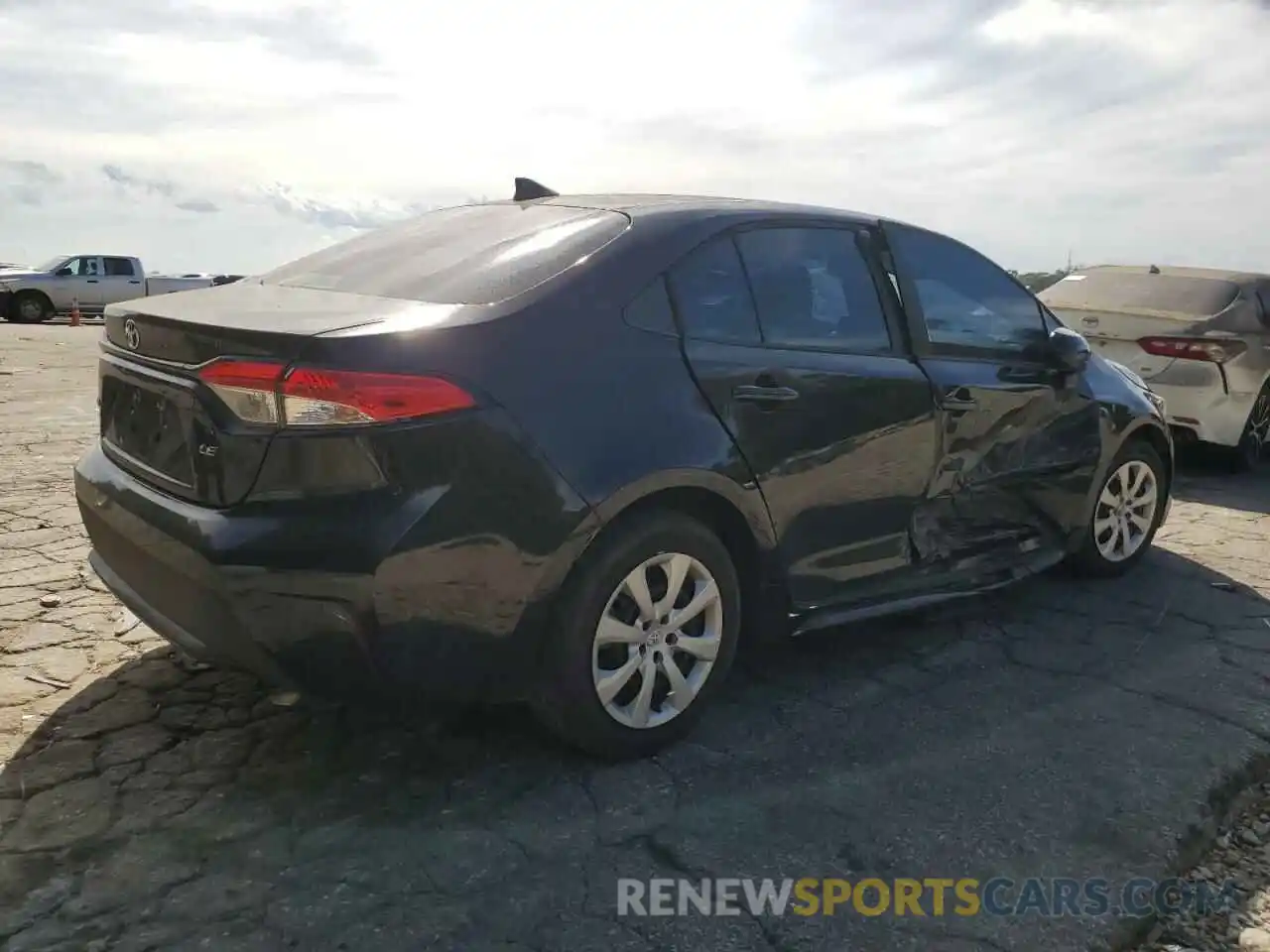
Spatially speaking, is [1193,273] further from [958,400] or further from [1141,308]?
[958,400]

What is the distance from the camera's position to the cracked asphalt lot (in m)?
2.35

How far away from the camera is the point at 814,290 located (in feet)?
11.4

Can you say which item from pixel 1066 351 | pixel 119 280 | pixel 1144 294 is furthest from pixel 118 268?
pixel 1066 351

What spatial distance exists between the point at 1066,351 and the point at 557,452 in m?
2.54

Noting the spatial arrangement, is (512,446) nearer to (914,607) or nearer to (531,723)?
(531,723)

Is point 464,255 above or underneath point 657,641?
above

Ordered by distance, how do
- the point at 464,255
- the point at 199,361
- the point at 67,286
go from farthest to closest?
1. the point at 67,286
2. the point at 464,255
3. the point at 199,361

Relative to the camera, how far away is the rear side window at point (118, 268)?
2481 centimetres

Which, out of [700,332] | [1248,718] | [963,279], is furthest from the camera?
[963,279]

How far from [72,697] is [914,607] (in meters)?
2.72

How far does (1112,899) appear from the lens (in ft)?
8.31

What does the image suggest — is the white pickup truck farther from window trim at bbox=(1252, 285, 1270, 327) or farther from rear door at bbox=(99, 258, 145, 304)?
window trim at bbox=(1252, 285, 1270, 327)

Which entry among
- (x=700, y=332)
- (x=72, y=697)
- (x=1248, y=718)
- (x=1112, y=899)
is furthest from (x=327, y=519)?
(x=1248, y=718)

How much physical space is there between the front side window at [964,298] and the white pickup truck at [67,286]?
22.0 metres
